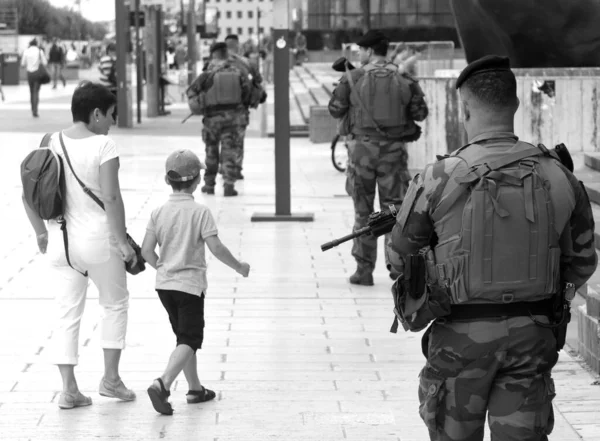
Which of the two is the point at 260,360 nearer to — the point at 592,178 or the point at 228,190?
the point at 592,178

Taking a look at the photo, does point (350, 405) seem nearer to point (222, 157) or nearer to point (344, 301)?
point (344, 301)

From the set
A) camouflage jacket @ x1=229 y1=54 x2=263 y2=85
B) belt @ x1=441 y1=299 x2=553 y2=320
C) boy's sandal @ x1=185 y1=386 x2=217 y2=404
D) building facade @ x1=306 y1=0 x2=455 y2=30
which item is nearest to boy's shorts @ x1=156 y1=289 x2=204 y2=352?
boy's sandal @ x1=185 y1=386 x2=217 y2=404

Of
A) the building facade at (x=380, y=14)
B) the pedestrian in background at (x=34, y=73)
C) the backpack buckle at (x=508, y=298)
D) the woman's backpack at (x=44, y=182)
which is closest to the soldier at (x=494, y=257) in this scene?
the backpack buckle at (x=508, y=298)

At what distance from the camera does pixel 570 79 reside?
1383 cm

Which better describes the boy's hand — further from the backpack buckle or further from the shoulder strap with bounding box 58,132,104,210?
the backpack buckle

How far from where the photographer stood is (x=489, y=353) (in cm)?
369

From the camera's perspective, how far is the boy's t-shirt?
18.7 ft

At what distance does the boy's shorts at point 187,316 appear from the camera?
5.70 m

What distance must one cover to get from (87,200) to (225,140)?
8.46m

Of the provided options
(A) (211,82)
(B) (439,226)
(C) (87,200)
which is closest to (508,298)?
(B) (439,226)

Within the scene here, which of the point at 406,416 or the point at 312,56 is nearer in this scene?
the point at 406,416

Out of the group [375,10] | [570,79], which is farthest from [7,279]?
[375,10]

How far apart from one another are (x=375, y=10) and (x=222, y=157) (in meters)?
75.2

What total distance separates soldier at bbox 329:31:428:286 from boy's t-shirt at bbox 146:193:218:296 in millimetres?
3192
